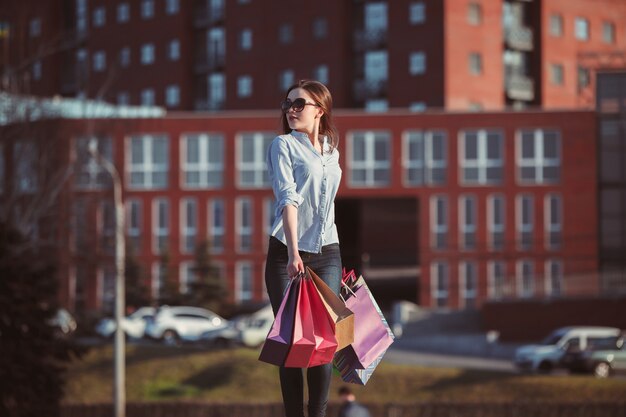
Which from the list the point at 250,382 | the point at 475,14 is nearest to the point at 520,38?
the point at 475,14

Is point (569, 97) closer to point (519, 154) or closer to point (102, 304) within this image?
point (519, 154)

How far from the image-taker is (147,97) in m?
104

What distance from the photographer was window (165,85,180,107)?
102250 mm

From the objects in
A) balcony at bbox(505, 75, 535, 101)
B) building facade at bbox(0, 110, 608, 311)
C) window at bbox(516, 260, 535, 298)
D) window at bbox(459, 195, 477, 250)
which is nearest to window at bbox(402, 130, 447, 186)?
building facade at bbox(0, 110, 608, 311)

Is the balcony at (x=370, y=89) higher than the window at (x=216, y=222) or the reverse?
higher

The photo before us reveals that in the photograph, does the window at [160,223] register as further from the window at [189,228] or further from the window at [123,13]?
the window at [123,13]

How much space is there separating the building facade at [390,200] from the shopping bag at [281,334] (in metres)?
72.0

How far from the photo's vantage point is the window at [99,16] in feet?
348

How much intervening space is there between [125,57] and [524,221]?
35215 millimetres

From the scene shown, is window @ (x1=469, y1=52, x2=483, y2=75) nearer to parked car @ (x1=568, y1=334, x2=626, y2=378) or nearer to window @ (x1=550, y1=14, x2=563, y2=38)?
window @ (x1=550, y1=14, x2=563, y2=38)

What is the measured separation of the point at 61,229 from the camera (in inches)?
2532

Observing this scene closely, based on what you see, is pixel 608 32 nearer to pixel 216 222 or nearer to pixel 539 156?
pixel 539 156

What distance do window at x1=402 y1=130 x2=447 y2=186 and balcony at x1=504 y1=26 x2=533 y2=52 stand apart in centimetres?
1241

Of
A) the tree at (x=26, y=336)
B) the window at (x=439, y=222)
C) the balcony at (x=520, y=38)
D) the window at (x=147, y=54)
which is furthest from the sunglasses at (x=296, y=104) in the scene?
the window at (x=147, y=54)
